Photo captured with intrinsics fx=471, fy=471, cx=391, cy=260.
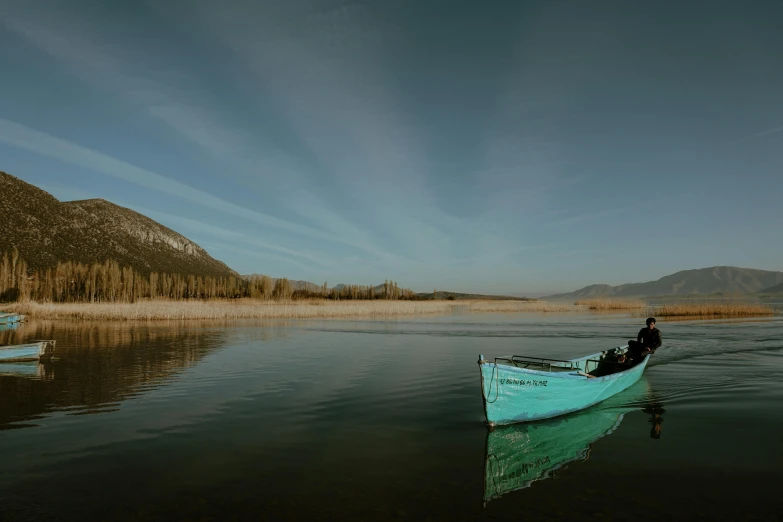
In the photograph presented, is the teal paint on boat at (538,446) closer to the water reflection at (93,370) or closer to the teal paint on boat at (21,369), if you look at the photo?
the water reflection at (93,370)

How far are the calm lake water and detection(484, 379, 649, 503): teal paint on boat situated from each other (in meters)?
0.06

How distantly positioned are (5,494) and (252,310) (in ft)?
177

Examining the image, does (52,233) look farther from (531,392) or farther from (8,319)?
(531,392)

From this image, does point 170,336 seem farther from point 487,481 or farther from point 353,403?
point 487,481

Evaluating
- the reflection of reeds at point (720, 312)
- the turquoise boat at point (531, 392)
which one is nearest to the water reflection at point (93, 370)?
the turquoise boat at point (531, 392)

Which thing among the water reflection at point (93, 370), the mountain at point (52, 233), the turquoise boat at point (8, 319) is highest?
the mountain at point (52, 233)

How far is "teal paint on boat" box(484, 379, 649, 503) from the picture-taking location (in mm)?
9438

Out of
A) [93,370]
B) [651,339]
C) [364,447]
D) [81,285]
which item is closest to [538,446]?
[364,447]

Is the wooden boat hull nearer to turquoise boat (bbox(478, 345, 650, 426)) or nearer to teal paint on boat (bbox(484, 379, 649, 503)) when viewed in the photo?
turquoise boat (bbox(478, 345, 650, 426))

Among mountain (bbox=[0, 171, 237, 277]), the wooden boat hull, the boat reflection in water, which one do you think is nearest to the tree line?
mountain (bbox=[0, 171, 237, 277])

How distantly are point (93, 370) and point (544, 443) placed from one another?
20217 millimetres

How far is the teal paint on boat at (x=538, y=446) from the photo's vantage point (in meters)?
9.44

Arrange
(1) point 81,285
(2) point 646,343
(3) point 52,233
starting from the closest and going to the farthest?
(2) point 646,343, (1) point 81,285, (3) point 52,233

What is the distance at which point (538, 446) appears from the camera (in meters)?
11.4
